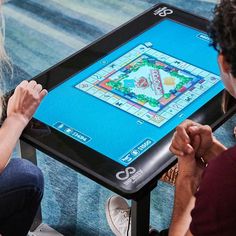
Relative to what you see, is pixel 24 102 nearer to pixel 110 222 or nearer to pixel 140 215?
pixel 140 215

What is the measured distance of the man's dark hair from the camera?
115 cm

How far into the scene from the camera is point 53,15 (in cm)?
312

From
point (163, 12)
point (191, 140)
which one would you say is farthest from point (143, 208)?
point (163, 12)

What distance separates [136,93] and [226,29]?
23.3 inches

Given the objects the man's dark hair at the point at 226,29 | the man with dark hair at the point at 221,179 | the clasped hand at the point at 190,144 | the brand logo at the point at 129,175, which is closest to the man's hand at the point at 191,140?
the clasped hand at the point at 190,144

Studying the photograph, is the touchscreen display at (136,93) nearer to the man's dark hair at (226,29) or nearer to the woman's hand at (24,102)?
the woman's hand at (24,102)

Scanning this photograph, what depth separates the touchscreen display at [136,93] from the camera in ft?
5.19

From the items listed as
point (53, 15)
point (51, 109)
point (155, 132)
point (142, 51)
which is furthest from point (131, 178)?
point (53, 15)

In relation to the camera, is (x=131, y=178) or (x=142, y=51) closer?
(x=131, y=178)

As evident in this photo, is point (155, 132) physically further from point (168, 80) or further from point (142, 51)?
point (142, 51)

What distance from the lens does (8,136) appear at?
61.4 inches

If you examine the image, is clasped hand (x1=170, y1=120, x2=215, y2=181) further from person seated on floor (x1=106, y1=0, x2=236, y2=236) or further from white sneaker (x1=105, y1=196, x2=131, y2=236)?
white sneaker (x1=105, y1=196, x2=131, y2=236)

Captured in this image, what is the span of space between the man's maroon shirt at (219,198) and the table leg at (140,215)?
348 mm

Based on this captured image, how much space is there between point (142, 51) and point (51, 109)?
38cm
